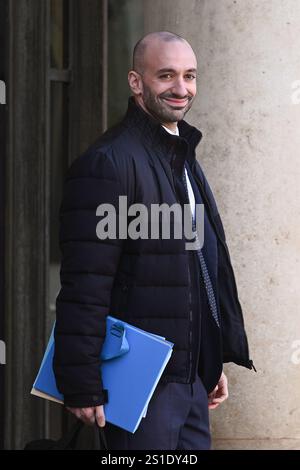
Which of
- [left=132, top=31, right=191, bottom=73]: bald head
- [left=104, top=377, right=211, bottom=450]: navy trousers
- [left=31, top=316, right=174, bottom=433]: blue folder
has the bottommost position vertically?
[left=104, top=377, right=211, bottom=450]: navy trousers

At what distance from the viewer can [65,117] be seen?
21.4 feet

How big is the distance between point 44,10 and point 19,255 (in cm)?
138

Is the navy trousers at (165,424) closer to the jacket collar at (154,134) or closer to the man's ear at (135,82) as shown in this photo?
the jacket collar at (154,134)

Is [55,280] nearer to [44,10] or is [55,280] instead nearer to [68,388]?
[44,10]

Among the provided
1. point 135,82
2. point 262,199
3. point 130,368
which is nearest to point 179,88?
point 135,82

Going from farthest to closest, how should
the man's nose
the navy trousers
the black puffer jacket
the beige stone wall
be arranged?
the beige stone wall → the man's nose → the navy trousers → the black puffer jacket

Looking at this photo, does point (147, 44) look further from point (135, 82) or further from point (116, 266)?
point (116, 266)

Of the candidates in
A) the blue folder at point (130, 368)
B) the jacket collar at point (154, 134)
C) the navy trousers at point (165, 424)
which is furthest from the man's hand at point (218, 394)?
the jacket collar at point (154, 134)

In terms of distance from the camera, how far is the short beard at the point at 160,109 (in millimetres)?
4012

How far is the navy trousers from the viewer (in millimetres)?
3840

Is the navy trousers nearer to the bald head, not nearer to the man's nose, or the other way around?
the man's nose

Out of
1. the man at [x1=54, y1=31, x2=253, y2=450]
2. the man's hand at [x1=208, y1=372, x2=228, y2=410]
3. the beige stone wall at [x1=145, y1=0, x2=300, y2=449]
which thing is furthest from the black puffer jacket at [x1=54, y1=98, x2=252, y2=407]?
the beige stone wall at [x1=145, y1=0, x2=300, y2=449]

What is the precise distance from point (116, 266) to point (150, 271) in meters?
0.12
